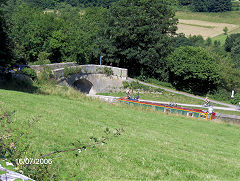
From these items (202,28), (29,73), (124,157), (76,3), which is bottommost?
(124,157)

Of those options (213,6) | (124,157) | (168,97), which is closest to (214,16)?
(213,6)

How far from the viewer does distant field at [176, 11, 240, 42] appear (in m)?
89.8

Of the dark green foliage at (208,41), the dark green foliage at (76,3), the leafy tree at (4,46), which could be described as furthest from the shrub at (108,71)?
the dark green foliage at (76,3)

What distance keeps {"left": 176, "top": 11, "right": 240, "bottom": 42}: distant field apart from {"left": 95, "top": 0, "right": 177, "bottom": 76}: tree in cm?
4822

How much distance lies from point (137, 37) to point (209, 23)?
68056mm

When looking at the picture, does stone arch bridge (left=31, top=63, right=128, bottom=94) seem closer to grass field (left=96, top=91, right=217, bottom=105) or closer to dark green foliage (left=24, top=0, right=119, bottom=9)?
grass field (left=96, top=91, right=217, bottom=105)

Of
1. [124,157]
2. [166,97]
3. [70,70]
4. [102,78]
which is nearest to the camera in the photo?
[124,157]

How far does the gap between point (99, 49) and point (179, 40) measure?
97.6 feet

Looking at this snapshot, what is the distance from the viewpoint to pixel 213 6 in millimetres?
111250

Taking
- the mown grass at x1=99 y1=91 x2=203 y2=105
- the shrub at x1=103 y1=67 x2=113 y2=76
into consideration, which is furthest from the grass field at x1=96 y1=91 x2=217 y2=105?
the shrub at x1=103 y1=67 x2=113 y2=76

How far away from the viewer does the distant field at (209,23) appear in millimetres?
89812

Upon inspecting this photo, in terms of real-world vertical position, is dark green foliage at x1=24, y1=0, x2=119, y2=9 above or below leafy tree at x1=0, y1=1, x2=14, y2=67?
above

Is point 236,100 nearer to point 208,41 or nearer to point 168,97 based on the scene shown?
point 168,97

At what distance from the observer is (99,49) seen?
43.9m
